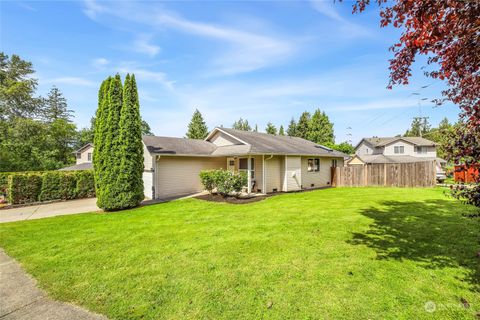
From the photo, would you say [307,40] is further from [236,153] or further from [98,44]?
[98,44]

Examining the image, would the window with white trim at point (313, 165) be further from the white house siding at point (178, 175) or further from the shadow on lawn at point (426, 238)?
the shadow on lawn at point (426, 238)

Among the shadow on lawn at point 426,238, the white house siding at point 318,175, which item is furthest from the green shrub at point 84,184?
the shadow on lawn at point 426,238

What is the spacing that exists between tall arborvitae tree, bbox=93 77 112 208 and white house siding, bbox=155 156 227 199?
11.0 ft

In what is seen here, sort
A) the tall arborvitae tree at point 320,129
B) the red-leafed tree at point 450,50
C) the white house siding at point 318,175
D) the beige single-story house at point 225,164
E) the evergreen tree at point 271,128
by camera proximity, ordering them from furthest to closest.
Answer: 1. the evergreen tree at point 271,128
2. the tall arborvitae tree at point 320,129
3. the white house siding at point 318,175
4. the beige single-story house at point 225,164
5. the red-leafed tree at point 450,50

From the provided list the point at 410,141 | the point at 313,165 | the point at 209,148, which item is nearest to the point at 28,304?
the point at 209,148

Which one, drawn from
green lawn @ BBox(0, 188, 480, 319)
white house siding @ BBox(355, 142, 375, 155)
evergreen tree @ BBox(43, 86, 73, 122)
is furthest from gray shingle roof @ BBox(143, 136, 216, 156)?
evergreen tree @ BBox(43, 86, 73, 122)

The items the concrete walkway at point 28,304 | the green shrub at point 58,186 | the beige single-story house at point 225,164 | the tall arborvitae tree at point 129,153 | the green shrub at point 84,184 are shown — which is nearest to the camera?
the concrete walkway at point 28,304

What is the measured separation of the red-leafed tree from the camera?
94.8 inches

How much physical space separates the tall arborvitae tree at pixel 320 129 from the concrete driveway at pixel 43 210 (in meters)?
39.8

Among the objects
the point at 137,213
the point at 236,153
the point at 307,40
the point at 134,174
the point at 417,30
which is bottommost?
the point at 137,213

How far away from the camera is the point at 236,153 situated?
14.2m

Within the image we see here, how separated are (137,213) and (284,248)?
7007mm

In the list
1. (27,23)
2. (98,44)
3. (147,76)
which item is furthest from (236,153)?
(27,23)

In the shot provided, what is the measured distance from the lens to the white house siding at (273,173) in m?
14.9
